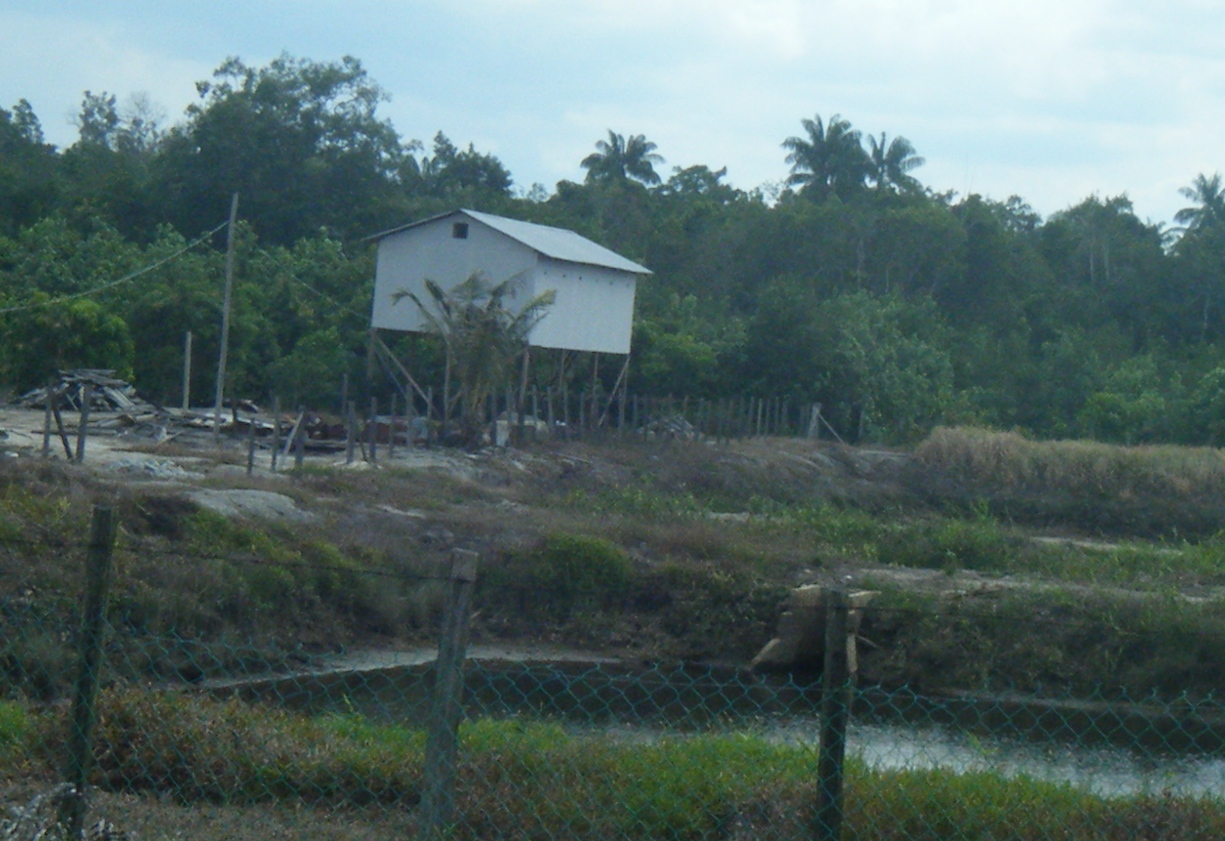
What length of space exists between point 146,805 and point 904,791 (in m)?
3.53

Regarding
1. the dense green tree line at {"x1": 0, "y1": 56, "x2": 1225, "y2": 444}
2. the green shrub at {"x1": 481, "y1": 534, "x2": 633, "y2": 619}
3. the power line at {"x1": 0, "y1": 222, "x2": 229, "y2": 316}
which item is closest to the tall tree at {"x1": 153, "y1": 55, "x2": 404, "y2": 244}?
the dense green tree line at {"x1": 0, "y1": 56, "x2": 1225, "y2": 444}

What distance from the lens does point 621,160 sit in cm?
6184

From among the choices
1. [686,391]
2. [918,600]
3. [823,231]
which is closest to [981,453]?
[686,391]

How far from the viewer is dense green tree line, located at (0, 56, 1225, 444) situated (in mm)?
37844

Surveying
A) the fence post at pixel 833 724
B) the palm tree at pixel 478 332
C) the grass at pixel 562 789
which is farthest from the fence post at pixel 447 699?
the palm tree at pixel 478 332

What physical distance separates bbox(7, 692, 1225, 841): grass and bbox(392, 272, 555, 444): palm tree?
78.3 feet

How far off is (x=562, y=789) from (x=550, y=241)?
29.0 m

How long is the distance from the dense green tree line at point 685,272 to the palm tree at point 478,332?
231 inches

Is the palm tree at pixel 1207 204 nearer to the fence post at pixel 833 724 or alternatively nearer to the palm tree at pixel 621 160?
the palm tree at pixel 621 160

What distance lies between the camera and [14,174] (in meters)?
45.8

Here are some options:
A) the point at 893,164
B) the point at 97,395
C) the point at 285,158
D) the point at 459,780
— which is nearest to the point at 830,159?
the point at 893,164

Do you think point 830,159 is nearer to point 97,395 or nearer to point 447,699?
point 97,395

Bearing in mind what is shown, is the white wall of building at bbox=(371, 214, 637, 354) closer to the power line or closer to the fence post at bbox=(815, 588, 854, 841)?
the power line

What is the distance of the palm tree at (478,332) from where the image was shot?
31.0 metres
